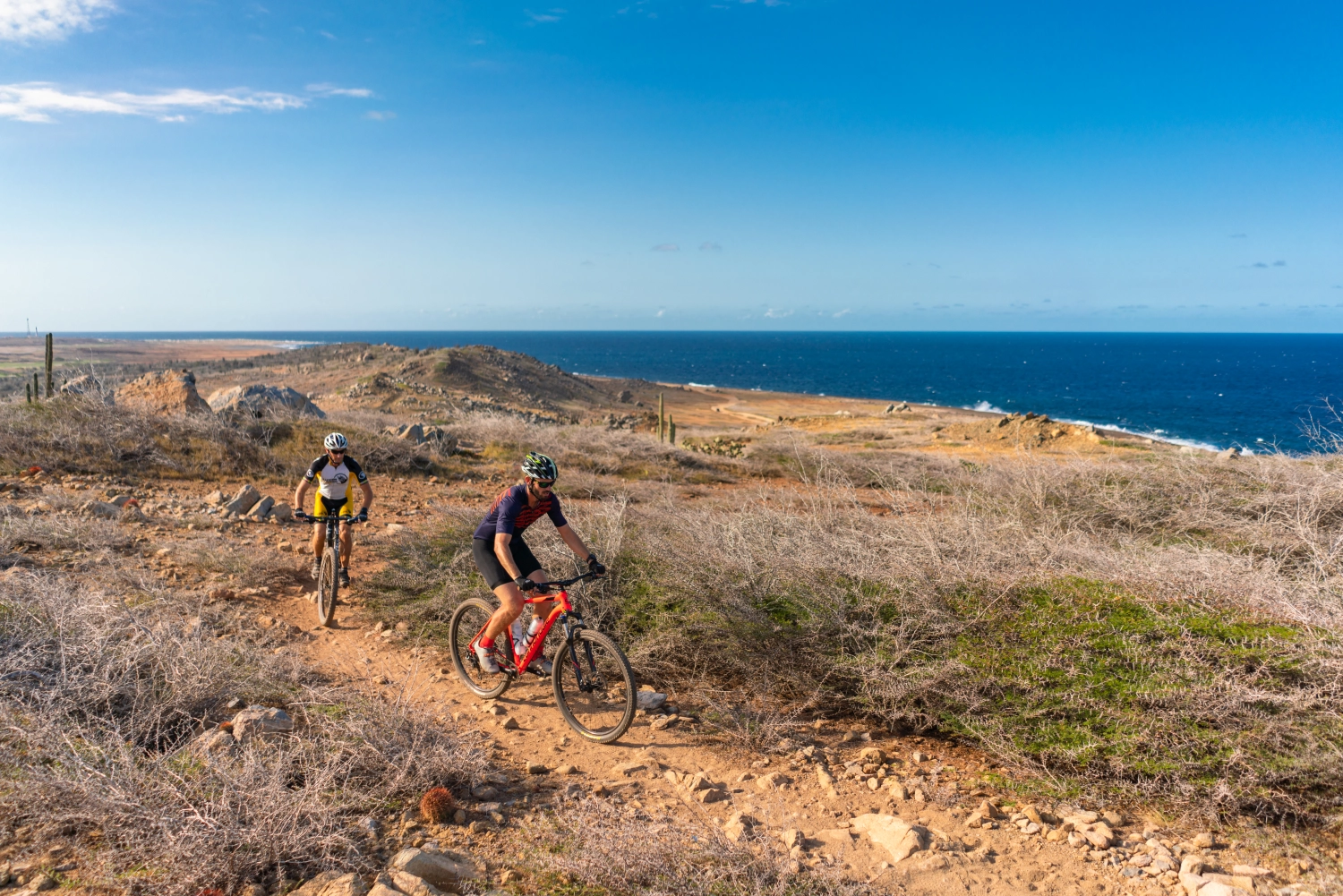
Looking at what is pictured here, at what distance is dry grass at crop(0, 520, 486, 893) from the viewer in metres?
3.07

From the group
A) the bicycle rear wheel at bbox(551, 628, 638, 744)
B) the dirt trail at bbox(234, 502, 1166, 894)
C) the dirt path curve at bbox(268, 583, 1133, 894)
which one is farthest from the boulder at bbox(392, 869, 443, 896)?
the bicycle rear wheel at bbox(551, 628, 638, 744)

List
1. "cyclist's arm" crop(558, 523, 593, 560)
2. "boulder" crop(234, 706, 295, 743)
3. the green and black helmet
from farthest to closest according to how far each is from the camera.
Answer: "cyclist's arm" crop(558, 523, 593, 560), the green and black helmet, "boulder" crop(234, 706, 295, 743)

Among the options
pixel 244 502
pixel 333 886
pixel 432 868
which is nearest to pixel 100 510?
pixel 244 502

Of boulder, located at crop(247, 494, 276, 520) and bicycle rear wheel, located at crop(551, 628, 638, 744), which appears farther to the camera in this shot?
boulder, located at crop(247, 494, 276, 520)

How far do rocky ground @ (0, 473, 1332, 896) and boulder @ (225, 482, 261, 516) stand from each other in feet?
9.40

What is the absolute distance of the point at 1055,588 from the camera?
4852 mm

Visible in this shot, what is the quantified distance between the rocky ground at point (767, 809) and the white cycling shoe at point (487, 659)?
308mm

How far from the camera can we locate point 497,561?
5.11 metres

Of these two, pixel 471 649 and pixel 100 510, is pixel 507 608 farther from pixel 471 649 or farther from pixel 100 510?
pixel 100 510

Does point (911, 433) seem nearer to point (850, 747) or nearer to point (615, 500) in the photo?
point (615, 500)

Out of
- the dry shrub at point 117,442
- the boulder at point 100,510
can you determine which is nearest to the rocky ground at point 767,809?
the boulder at point 100,510

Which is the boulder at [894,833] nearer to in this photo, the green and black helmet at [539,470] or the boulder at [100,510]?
the green and black helmet at [539,470]

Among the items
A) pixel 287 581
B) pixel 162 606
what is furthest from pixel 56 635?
pixel 287 581

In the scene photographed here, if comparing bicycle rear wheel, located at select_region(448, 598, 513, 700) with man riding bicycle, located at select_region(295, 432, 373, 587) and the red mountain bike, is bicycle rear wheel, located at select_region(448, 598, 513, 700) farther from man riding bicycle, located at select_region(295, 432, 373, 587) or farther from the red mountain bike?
man riding bicycle, located at select_region(295, 432, 373, 587)
